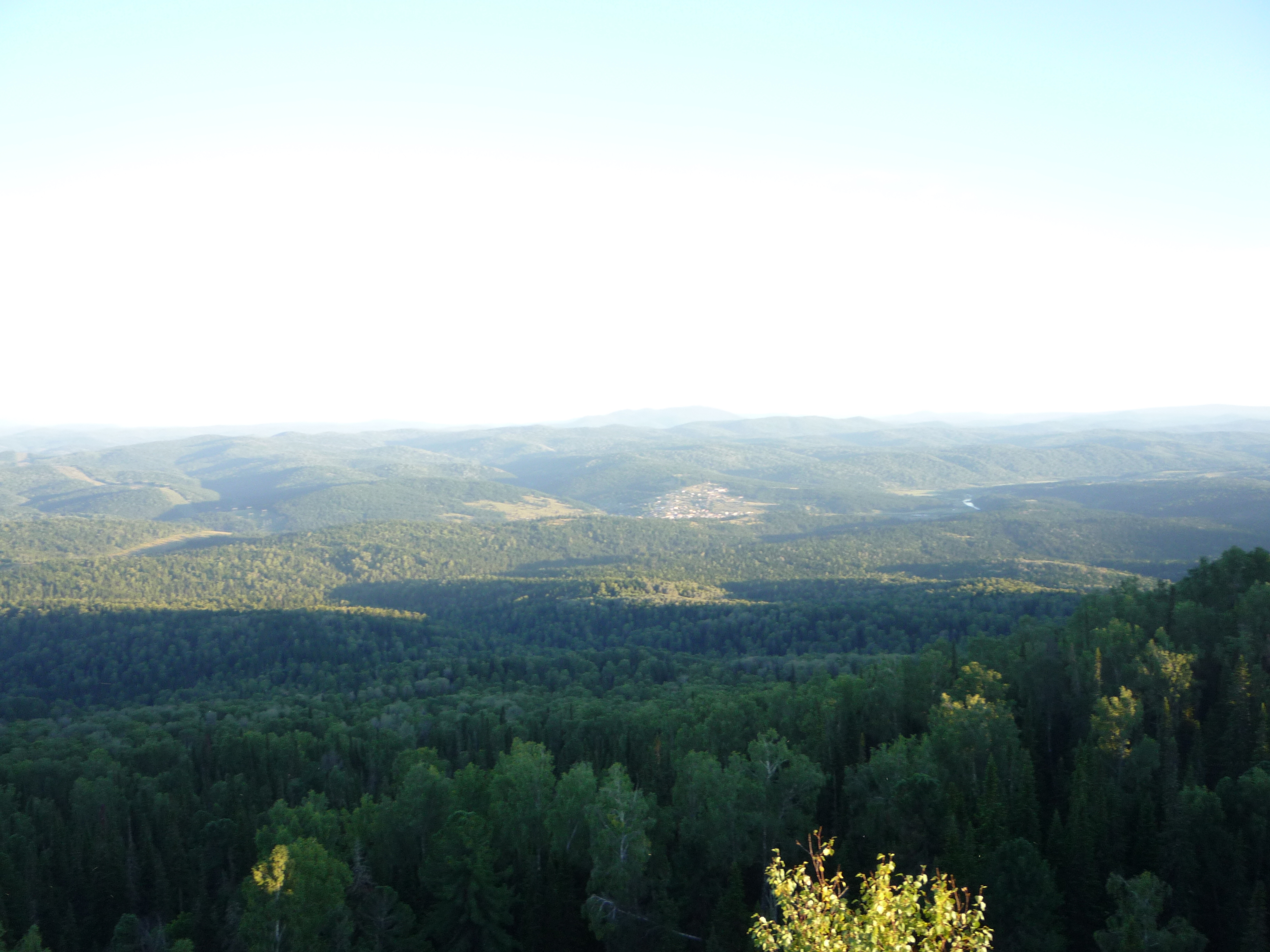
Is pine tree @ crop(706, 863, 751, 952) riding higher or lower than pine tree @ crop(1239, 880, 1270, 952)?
lower

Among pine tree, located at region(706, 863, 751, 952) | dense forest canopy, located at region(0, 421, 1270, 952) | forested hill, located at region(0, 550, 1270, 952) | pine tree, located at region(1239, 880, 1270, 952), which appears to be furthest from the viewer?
forested hill, located at region(0, 550, 1270, 952)

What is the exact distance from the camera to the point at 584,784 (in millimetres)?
50812

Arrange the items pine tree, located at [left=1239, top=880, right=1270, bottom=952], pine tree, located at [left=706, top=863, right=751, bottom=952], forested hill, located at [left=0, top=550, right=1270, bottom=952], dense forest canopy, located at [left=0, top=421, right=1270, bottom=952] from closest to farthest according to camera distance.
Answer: pine tree, located at [left=1239, top=880, right=1270, bottom=952] → pine tree, located at [left=706, top=863, right=751, bottom=952] → dense forest canopy, located at [left=0, top=421, right=1270, bottom=952] → forested hill, located at [left=0, top=550, right=1270, bottom=952]

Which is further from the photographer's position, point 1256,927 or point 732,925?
point 732,925

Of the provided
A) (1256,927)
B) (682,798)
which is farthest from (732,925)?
(1256,927)

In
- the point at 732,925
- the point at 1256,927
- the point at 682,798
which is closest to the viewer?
the point at 1256,927

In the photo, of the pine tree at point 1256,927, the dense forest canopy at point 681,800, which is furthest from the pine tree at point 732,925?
the pine tree at point 1256,927

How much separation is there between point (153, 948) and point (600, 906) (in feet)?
91.5

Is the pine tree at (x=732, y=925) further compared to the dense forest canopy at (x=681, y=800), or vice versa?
the dense forest canopy at (x=681, y=800)

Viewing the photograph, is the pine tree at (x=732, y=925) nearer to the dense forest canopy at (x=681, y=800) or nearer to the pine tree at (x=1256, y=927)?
the dense forest canopy at (x=681, y=800)

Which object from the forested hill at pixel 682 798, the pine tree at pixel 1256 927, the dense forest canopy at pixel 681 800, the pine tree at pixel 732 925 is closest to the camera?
the pine tree at pixel 1256 927

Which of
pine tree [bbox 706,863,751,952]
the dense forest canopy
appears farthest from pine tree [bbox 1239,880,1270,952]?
pine tree [bbox 706,863,751,952]

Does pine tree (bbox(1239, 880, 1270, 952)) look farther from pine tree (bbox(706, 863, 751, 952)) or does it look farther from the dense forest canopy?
pine tree (bbox(706, 863, 751, 952))

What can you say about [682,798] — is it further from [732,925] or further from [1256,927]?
[1256,927]
